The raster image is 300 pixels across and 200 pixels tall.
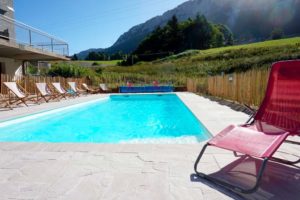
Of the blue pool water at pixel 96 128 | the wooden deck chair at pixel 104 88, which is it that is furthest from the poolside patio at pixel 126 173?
the wooden deck chair at pixel 104 88

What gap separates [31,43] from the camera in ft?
43.5

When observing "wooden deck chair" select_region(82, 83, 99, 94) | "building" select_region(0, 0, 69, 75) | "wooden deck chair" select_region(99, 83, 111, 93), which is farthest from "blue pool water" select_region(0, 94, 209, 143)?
"wooden deck chair" select_region(99, 83, 111, 93)

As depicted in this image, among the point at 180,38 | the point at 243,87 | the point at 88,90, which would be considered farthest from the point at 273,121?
the point at 180,38

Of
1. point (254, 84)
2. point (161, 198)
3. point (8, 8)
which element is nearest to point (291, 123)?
point (161, 198)

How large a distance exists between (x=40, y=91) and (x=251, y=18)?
244 ft

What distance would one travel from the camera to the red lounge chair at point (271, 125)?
2180mm

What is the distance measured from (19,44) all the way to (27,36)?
3.58ft

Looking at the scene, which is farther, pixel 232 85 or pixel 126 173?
pixel 232 85

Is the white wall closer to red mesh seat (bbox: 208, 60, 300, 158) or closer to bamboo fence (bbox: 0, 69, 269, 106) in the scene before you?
bamboo fence (bbox: 0, 69, 269, 106)

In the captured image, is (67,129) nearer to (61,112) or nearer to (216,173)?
(61,112)

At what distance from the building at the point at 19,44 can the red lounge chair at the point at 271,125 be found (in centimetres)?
1075

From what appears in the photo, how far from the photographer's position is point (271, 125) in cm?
274

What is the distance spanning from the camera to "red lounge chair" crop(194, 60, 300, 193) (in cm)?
218

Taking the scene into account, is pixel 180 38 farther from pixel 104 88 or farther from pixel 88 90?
pixel 88 90
